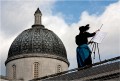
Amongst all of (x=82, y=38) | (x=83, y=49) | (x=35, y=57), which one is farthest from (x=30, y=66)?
(x=83, y=49)

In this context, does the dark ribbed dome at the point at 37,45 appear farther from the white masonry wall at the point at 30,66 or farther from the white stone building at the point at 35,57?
the white masonry wall at the point at 30,66

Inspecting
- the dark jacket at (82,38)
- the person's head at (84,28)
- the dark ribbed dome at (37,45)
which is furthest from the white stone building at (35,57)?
the dark jacket at (82,38)

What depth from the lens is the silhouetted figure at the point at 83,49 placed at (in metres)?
17.1

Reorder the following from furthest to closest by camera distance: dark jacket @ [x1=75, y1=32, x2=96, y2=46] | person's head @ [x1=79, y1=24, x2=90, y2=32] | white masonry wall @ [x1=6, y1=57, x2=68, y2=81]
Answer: white masonry wall @ [x1=6, y1=57, x2=68, y2=81]
person's head @ [x1=79, y1=24, x2=90, y2=32]
dark jacket @ [x1=75, y1=32, x2=96, y2=46]

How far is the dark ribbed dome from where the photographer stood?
159ft

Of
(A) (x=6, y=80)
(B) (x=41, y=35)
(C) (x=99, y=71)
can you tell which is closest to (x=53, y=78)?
(C) (x=99, y=71)

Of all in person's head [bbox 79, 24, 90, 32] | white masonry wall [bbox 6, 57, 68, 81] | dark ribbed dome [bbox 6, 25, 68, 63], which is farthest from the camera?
dark ribbed dome [bbox 6, 25, 68, 63]

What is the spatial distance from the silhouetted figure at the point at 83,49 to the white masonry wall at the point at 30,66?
101 ft

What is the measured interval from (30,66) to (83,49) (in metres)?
32.0

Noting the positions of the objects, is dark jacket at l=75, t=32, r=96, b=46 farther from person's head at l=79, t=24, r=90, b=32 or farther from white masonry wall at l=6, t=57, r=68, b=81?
white masonry wall at l=6, t=57, r=68, b=81

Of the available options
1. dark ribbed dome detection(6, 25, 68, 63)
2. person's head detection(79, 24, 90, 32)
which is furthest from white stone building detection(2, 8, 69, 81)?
person's head detection(79, 24, 90, 32)

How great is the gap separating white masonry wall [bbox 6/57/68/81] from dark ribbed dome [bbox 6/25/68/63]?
0.42 m

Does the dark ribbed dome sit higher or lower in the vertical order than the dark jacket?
Result: higher

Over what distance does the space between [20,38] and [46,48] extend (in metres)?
3.39
